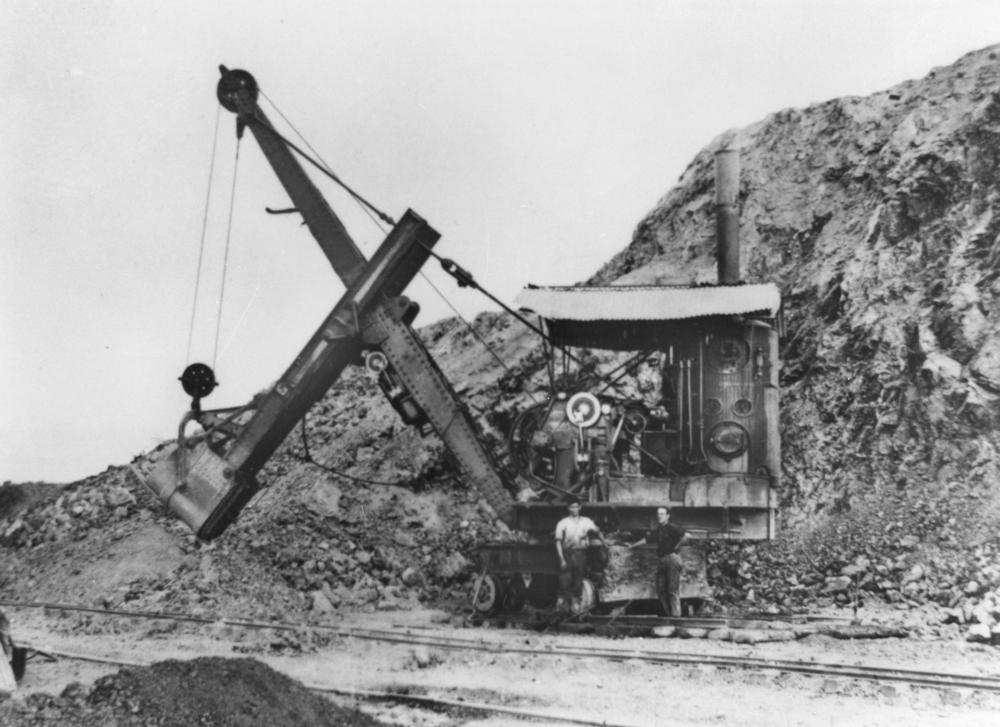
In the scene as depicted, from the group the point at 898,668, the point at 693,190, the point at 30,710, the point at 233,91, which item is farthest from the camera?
the point at 693,190

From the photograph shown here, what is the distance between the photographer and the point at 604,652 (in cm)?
799

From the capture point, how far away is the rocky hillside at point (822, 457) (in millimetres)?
11680

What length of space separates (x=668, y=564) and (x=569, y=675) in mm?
2974

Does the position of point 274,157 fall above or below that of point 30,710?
above

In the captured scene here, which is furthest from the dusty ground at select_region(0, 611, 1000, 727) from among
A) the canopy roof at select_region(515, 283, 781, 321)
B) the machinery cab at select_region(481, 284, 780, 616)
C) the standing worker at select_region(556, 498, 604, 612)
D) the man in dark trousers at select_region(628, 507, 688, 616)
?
the canopy roof at select_region(515, 283, 781, 321)

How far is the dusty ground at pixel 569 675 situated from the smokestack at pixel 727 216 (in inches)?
242

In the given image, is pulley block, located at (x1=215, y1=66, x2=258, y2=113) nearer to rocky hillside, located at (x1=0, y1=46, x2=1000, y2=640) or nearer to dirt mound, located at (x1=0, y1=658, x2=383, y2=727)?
rocky hillside, located at (x1=0, y1=46, x2=1000, y2=640)

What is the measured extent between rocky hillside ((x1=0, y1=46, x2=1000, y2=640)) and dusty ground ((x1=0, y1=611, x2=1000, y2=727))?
1.27 meters

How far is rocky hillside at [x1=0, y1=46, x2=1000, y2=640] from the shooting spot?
11.7m

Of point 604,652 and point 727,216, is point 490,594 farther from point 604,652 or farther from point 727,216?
point 727,216

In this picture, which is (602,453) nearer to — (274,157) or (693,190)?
(274,157)

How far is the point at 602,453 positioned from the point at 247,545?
16.6 ft

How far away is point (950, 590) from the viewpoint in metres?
10.2

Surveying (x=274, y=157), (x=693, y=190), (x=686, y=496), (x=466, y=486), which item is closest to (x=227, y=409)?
(x=274, y=157)
